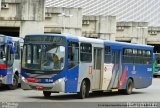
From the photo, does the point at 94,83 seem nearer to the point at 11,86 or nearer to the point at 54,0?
the point at 11,86

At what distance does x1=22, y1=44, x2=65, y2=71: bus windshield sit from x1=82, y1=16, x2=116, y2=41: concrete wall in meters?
36.7

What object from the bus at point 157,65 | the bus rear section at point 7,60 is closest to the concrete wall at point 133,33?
the bus at point 157,65

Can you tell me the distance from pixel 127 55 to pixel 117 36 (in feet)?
133

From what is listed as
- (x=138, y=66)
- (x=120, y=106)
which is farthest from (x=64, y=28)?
(x=120, y=106)

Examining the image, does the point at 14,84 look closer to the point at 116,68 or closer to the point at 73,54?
the point at 116,68

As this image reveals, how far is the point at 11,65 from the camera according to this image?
85.0 ft

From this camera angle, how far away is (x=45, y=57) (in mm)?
Result: 20203

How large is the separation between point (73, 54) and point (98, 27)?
37.2m

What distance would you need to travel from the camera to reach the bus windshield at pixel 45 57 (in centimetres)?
2014

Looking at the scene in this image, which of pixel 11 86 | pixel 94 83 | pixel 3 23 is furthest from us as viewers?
pixel 3 23

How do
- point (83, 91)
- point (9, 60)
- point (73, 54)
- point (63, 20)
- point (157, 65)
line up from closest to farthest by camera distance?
1. point (73, 54)
2. point (83, 91)
3. point (9, 60)
4. point (63, 20)
5. point (157, 65)

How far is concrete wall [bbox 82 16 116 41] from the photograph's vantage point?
2264 inches

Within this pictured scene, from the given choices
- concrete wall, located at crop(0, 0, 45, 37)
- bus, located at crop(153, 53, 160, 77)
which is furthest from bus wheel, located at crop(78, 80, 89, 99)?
bus, located at crop(153, 53, 160, 77)

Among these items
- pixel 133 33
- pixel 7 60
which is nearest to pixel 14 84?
pixel 7 60
